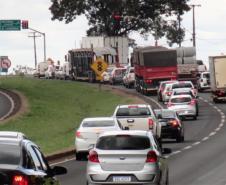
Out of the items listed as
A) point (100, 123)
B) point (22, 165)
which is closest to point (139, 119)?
point (100, 123)

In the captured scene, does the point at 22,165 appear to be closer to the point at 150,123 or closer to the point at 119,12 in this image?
the point at 150,123

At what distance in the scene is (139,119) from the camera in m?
38.8

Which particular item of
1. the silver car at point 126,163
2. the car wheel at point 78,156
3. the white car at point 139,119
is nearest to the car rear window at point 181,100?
the white car at point 139,119

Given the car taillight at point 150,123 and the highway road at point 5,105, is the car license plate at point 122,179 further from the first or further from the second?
the highway road at point 5,105

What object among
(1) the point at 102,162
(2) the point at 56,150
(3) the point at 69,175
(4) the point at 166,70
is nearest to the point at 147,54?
(4) the point at 166,70

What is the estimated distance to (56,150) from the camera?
113ft

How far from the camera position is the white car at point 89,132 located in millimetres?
32594

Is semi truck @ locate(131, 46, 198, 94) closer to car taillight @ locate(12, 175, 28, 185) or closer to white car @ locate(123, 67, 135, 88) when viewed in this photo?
white car @ locate(123, 67, 135, 88)

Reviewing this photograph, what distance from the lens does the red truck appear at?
75.4 meters

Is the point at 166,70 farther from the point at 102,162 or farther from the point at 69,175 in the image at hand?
the point at 102,162

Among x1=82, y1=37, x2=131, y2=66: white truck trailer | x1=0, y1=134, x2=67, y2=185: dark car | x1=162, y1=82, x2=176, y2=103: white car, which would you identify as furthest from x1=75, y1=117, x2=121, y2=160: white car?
x1=82, y1=37, x2=131, y2=66: white truck trailer

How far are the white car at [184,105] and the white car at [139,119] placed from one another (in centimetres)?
1736

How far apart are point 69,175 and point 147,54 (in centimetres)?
4911

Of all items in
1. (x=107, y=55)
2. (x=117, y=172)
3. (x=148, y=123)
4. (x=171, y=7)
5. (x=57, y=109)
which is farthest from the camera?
(x=171, y=7)
